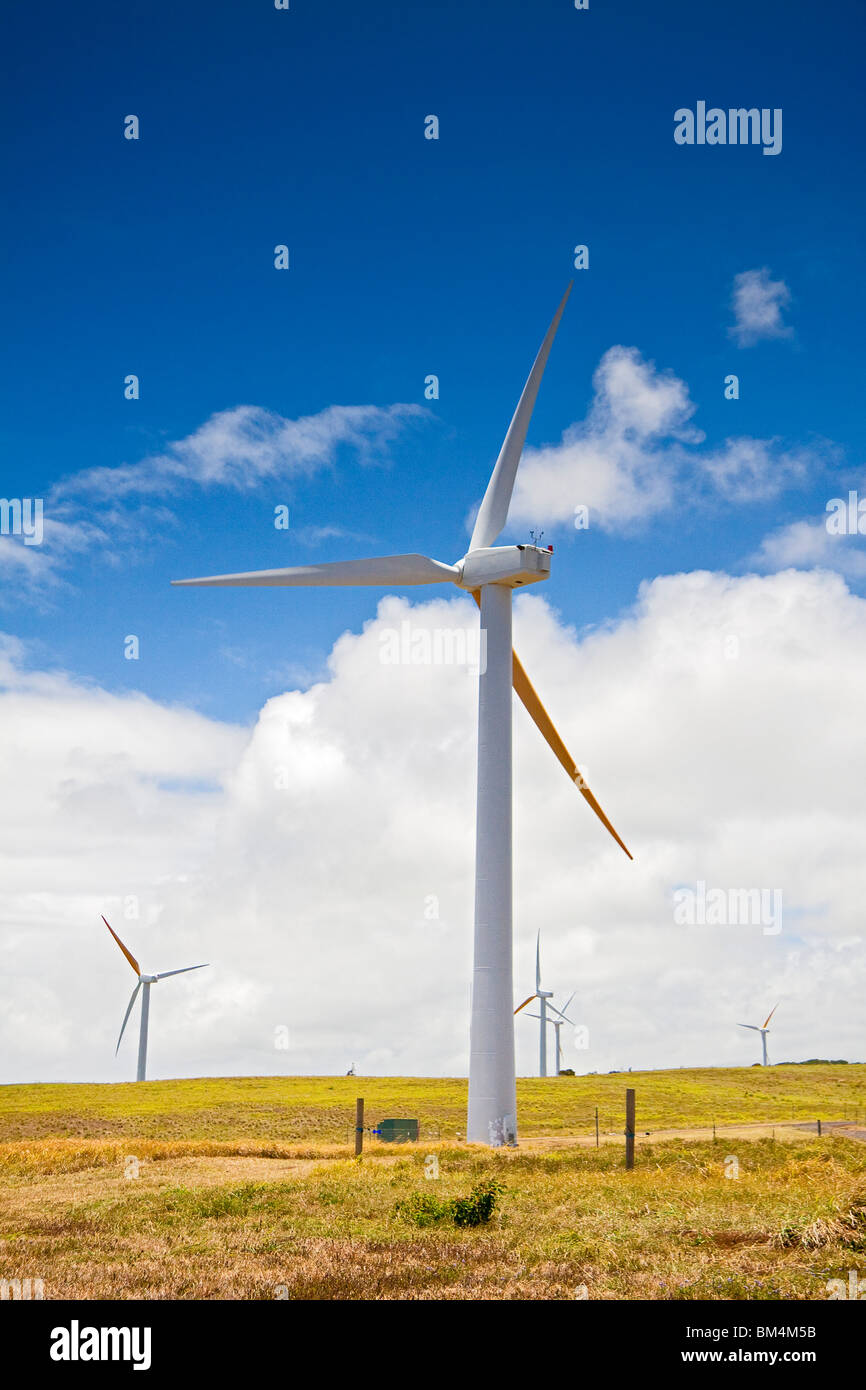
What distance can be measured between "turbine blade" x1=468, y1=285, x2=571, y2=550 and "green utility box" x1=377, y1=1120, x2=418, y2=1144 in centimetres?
2354

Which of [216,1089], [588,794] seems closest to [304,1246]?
[588,794]

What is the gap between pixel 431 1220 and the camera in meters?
19.1

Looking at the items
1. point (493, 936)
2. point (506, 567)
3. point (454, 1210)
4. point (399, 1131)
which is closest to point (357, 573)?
point (506, 567)

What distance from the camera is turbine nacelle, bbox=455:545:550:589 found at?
43.2 meters

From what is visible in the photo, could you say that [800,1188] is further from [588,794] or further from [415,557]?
[415,557]

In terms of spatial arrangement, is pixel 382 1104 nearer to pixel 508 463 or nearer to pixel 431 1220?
pixel 508 463

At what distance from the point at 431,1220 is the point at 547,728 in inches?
1115

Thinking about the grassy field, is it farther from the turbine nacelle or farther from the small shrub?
the turbine nacelle

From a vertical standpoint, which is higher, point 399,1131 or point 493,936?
point 493,936

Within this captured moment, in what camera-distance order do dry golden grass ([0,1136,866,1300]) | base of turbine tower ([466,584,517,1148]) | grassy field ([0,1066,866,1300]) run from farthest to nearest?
base of turbine tower ([466,584,517,1148]) < grassy field ([0,1066,866,1300]) < dry golden grass ([0,1136,866,1300])

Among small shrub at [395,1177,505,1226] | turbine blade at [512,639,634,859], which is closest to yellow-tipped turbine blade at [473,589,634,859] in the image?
turbine blade at [512,639,634,859]

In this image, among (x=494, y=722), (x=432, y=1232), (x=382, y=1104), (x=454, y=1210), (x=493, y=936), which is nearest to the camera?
(x=432, y=1232)

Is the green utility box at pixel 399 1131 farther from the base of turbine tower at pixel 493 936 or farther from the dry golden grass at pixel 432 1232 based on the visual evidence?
the dry golden grass at pixel 432 1232

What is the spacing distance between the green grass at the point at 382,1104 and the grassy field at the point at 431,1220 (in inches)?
597
